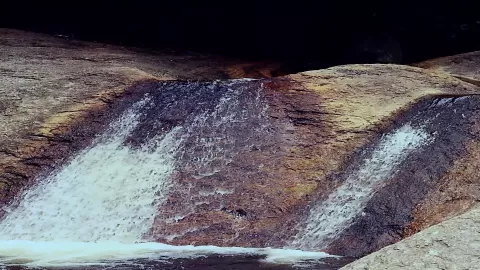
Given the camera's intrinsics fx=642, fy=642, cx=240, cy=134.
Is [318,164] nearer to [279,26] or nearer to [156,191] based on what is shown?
[156,191]

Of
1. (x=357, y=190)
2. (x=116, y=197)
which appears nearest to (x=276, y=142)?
(x=357, y=190)

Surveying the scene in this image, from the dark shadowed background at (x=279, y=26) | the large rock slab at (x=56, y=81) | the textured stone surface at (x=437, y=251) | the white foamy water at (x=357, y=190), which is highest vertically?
the dark shadowed background at (x=279, y=26)

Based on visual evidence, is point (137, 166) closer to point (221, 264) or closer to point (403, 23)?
point (221, 264)

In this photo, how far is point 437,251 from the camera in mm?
4098

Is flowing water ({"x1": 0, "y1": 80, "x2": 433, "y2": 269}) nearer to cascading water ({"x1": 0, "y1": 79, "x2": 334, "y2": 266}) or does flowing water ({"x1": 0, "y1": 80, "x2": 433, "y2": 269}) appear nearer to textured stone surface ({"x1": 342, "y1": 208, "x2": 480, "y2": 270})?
cascading water ({"x1": 0, "y1": 79, "x2": 334, "y2": 266})

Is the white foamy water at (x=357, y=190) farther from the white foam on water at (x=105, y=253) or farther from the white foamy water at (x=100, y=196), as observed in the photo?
the white foamy water at (x=100, y=196)

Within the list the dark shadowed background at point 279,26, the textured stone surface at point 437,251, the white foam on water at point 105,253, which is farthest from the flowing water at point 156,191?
the dark shadowed background at point 279,26

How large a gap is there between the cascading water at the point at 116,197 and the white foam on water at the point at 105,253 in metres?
0.01

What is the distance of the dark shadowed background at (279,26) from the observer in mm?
14648

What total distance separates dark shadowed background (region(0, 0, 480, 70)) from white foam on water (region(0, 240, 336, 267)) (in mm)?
7952

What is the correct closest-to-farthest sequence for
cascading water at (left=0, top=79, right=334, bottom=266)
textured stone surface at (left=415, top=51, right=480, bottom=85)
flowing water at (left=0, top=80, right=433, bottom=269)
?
flowing water at (left=0, top=80, right=433, bottom=269), cascading water at (left=0, top=79, right=334, bottom=266), textured stone surface at (left=415, top=51, right=480, bottom=85)

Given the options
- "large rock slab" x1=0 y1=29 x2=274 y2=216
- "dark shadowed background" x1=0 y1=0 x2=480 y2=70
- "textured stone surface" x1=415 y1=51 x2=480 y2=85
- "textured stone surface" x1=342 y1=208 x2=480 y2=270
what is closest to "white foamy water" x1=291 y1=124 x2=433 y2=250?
"textured stone surface" x1=342 y1=208 x2=480 y2=270

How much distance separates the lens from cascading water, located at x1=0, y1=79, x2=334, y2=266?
7016 millimetres

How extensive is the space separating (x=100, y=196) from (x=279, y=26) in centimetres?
922
